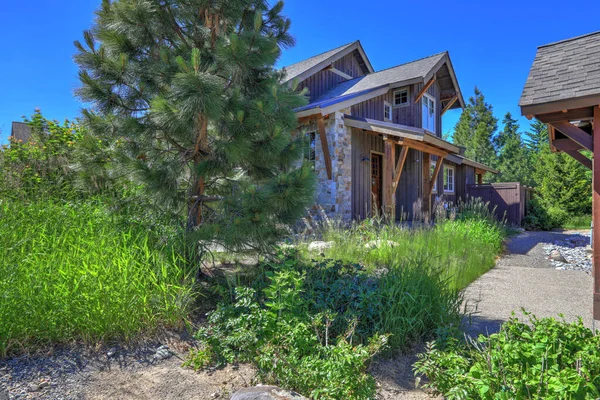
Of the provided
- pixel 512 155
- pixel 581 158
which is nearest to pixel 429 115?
pixel 581 158

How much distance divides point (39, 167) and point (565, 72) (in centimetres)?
642

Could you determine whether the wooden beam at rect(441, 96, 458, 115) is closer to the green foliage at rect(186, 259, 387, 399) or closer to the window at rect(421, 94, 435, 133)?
the window at rect(421, 94, 435, 133)

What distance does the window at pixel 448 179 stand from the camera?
558 inches

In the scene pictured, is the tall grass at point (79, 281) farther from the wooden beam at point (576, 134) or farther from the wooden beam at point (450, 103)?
the wooden beam at point (450, 103)

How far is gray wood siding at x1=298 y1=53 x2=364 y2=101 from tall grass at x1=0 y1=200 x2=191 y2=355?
836 cm

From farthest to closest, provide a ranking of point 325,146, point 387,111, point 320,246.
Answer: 1. point 387,111
2. point 325,146
3. point 320,246

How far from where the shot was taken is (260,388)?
76.5 inches

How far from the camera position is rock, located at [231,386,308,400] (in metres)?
1.86

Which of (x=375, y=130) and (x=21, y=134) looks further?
(x=375, y=130)

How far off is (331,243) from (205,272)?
6.55 feet

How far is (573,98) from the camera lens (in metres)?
3.35

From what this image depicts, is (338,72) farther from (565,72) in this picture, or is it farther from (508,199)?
A: (565,72)

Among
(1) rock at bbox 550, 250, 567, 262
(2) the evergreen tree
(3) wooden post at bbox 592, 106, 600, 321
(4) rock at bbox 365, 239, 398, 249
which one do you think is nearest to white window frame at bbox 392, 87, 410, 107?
(1) rock at bbox 550, 250, 567, 262

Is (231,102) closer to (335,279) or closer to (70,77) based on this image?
(70,77)
